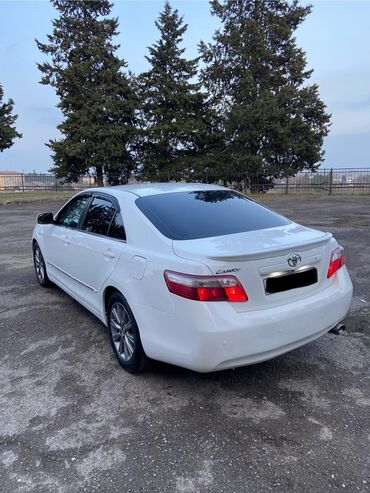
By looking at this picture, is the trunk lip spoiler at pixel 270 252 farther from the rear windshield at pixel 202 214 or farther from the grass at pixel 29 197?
the grass at pixel 29 197

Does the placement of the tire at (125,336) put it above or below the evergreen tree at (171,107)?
below

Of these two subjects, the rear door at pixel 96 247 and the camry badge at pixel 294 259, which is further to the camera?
the rear door at pixel 96 247

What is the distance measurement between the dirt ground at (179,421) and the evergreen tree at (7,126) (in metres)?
28.6

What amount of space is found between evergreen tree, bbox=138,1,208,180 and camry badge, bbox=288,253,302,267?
25214 mm

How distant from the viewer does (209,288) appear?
8.64ft

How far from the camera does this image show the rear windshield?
3225mm

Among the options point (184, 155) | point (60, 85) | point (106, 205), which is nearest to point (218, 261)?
point (106, 205)

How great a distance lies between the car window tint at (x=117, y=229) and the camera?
3506 millimetres

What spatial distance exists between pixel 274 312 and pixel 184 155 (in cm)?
2676

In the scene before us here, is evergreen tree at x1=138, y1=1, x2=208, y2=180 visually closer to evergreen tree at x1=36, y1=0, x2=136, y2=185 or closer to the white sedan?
evergreen tree at x1=36, y1=0, x2=136, y2=185

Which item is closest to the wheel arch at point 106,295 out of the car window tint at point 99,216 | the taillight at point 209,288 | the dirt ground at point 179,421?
the dirt ground at point 179,421

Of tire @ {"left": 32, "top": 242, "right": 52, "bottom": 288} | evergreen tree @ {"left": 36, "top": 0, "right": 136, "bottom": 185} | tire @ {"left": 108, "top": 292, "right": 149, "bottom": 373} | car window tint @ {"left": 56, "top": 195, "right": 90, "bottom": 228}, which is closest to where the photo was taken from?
tire @ {"left": 108, "top": 292, "right": 149, "bottom": 373}

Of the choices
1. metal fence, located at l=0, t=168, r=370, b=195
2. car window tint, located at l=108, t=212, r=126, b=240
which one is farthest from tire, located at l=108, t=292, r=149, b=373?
metal fence, located at l=0, t=168, r=370, b=195

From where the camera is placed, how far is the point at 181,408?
2861 millimetres
